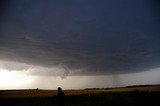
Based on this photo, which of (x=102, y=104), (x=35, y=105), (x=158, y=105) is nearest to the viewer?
(x=158, y=105)

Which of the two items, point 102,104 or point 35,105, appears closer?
point 102,104

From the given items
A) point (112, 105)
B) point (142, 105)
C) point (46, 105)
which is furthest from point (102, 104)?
point (46, 105)

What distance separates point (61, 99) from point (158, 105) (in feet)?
36.0

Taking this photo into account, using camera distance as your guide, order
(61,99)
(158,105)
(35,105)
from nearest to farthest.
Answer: (61,99) → (158,105) → (35,105)

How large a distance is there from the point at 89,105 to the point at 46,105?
444 centimetres

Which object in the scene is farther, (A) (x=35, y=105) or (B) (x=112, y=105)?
(A) (x=35, y=105)

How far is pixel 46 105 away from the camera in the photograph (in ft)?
87.8

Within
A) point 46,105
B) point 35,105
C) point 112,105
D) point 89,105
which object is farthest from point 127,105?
point 35,105

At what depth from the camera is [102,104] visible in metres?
26.5

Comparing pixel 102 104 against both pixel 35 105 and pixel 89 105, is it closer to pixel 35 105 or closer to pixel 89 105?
pixel 89 105

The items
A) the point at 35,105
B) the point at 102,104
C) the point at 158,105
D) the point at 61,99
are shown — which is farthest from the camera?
the point at 35,105

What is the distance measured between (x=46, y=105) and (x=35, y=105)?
2062 mm

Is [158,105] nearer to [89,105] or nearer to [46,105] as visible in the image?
[89,105]

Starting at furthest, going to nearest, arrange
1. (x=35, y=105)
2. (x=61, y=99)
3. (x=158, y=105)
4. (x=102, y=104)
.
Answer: (x=35, y=105), (x=102, y=104), (x=158, y=105), (x=61, y=99)
